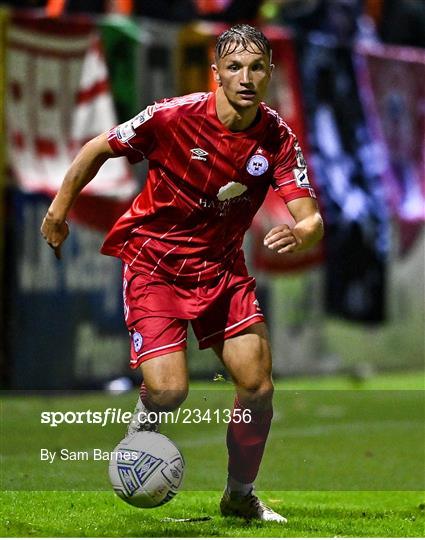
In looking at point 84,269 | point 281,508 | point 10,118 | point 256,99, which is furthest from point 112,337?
point 256,99

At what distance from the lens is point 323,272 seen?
18.8 meters

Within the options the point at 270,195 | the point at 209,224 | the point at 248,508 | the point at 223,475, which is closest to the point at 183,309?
the point at 209,224

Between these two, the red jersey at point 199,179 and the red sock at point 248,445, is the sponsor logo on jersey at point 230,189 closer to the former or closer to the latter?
the red jersey at point 199,179

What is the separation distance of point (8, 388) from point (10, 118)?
270 cm

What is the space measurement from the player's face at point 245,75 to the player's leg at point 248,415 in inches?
50.6

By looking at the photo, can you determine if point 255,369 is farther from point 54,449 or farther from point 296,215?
point 54,449

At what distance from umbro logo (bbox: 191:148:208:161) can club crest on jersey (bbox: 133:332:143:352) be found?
1004 millimetres

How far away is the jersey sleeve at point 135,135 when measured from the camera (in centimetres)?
813

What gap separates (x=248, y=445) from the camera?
8.38 m

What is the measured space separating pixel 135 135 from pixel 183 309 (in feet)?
3.23

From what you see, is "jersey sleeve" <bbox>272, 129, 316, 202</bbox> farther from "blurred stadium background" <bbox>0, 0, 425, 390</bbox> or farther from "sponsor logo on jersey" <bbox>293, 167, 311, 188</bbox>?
"blurred stadium background" <bbox>0, 0, 425, 390</bbox>

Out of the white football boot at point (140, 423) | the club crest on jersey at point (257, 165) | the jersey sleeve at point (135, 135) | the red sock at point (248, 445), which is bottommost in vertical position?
the red sock at point (248, 445)

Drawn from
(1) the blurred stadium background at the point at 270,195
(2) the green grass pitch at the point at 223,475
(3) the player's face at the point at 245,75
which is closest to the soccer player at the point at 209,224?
(3) the player's face at the point at 245,75

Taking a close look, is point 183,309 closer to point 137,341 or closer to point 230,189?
point 137,341
